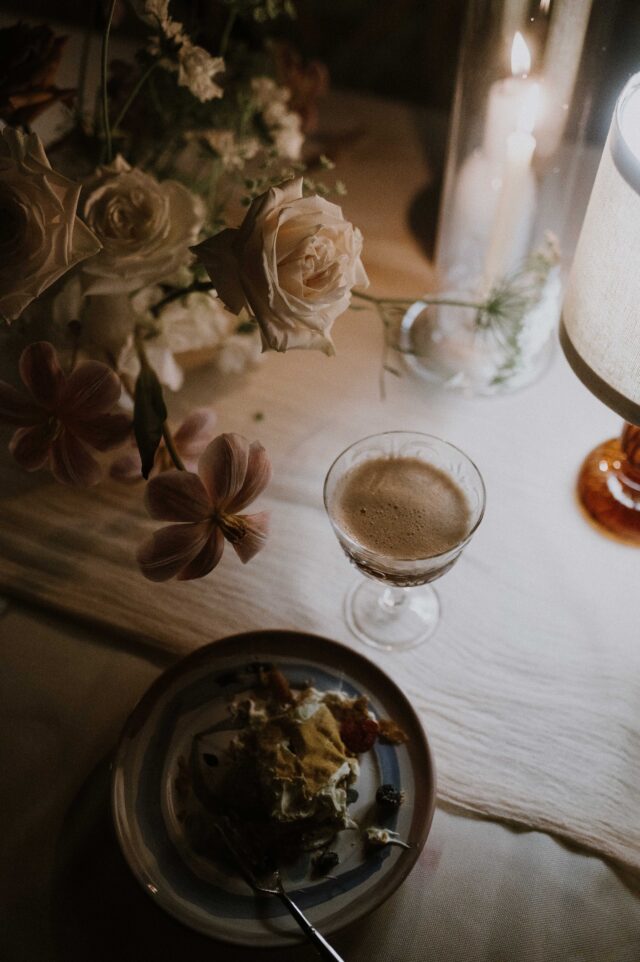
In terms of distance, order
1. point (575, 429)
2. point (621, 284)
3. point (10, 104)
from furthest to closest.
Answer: point (575, 429) → point (10, 104) → point (621, 284)

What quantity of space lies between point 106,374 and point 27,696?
0.32 m

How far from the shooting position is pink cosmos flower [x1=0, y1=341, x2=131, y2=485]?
28.9 inches

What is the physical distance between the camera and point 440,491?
2.67ft

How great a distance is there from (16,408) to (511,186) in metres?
0.60

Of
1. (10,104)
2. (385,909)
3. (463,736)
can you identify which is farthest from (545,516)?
(10,104)

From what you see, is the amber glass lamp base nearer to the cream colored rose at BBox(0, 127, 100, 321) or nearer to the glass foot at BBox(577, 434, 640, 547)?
the glass foot at BBox(577, 434, 640, 547)

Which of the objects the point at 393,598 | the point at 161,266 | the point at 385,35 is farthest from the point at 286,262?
the point at 385,35

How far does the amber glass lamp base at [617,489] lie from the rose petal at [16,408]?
1.94 ft

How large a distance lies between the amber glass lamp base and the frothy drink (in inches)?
8.5

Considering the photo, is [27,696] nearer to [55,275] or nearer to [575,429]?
[55,275]

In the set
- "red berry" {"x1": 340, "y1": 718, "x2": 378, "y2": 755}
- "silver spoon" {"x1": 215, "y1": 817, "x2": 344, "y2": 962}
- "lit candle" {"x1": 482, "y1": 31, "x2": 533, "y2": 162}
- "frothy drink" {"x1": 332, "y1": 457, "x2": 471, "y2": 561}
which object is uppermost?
"lit candle" {"x1": 482, "y1": 31, "x2": 533, "y2": 162}

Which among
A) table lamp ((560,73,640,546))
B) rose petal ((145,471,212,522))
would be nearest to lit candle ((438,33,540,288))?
table lamp ((560,73,640,546))

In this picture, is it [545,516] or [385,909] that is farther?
[545,516]

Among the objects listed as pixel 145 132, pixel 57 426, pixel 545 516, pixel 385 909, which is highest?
pixel 145 132
